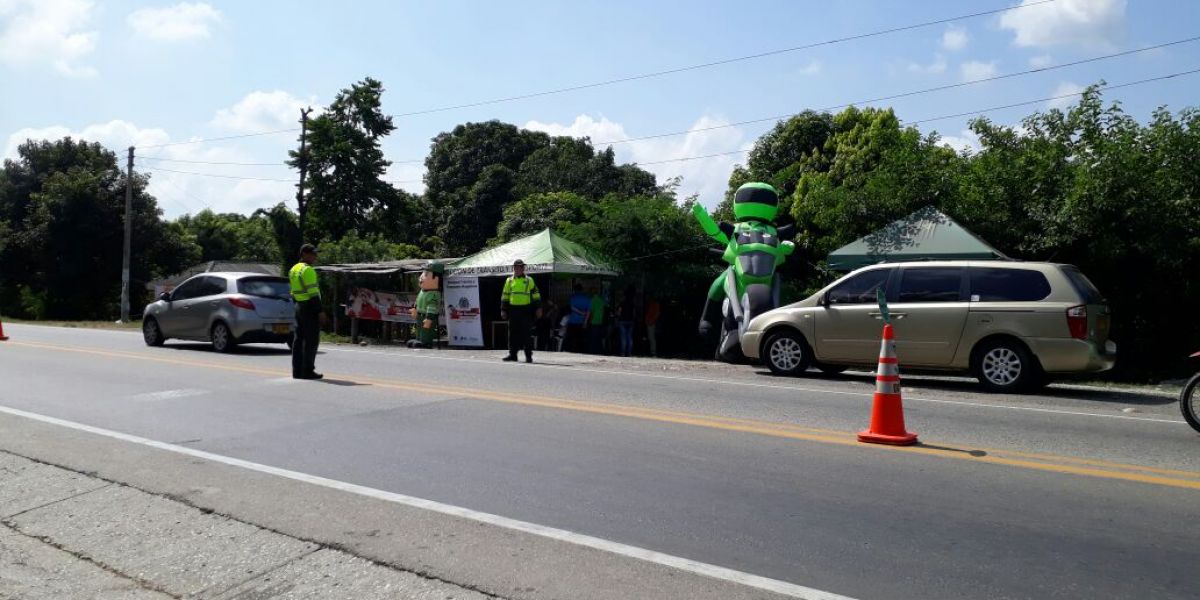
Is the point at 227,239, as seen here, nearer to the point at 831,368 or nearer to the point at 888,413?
the point at 831,368

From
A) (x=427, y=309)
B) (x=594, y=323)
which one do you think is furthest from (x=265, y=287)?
(x=594, y=323)

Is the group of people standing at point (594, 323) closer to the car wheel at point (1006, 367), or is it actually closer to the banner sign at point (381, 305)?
the banner sign at point (381, 305)

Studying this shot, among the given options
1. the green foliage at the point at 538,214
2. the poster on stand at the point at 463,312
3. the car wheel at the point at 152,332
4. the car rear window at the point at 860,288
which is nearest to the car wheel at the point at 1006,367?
the car rear window at the point at 860,288

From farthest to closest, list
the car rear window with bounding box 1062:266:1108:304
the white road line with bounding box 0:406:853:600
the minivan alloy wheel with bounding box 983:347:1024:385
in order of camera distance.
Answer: the minivan alloy wheel with bounding box 983:347:1024:385, the car rear window with bounding box 1062:266:1108:304, the white road line with bounding box 0:406:853:600

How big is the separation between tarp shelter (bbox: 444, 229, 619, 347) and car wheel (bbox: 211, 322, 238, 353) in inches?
237

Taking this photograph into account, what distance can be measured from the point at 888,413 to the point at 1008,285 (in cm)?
548

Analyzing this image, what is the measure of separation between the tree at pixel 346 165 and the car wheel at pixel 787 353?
123 feet

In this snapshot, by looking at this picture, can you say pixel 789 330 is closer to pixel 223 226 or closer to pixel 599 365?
pixel 599 365

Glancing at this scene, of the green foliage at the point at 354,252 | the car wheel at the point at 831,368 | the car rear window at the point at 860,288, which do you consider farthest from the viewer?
the green foliage at the point at 354,252

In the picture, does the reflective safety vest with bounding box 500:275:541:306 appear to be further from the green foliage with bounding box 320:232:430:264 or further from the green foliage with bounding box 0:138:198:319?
the green foliage with bounding box 0:138:198:319

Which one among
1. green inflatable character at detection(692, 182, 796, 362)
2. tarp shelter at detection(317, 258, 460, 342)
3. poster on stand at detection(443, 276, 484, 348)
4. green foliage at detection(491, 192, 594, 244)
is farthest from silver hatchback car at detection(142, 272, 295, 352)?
green foliage at detection(491, 192, 594, 244)

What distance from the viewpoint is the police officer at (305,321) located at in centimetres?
1264

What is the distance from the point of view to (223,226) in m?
74.2

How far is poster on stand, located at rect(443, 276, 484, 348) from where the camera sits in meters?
22.3
